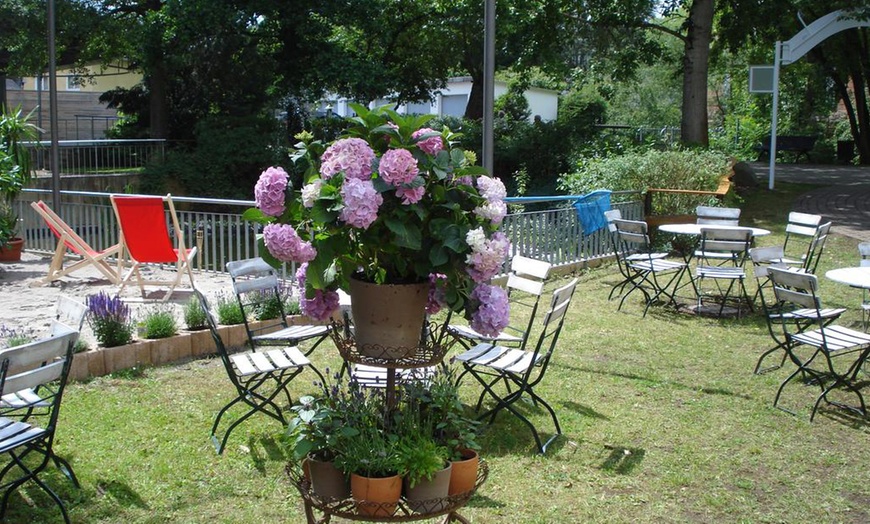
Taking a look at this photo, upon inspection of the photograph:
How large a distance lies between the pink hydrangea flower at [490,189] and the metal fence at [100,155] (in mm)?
17903

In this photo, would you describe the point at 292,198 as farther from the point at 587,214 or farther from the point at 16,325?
the point at 587,214

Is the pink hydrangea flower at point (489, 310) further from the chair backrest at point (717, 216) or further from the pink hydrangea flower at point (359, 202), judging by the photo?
the chair backrest at point (717, 216)

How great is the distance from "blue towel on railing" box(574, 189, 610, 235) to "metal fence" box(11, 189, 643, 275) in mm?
91

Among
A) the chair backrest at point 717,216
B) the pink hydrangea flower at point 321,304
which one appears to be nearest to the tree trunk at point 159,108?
the chair backrest at point 717,216

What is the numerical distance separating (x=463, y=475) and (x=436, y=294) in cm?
70

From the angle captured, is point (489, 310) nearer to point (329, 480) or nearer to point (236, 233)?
point (329, 480)

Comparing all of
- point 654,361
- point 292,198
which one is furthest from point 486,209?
point 654,361

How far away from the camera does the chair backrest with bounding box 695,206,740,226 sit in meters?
10.7

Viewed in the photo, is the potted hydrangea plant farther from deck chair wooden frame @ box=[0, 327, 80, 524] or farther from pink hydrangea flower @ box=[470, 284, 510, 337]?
deck chair wooden frame @ box=[0, 327, 80, 524]

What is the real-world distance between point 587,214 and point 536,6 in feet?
33.3

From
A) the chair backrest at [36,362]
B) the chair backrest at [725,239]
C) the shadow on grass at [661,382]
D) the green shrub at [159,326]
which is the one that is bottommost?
the shadow on grass at [661,382]

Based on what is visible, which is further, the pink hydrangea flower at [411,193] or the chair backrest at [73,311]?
the chair backrest at [73,311]

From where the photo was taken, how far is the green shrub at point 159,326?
23.5 feet

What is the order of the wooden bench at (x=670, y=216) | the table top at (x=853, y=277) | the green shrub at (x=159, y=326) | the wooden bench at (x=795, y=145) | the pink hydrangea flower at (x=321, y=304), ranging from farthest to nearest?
the wooden bench at (x=795, y=145)
the wooden bench at (x=670, y=216)
the green shrub at (x=159, y=326)
the table top at (x=853, y=277)
the pink hydrangea flower at (x=321, y=304)
